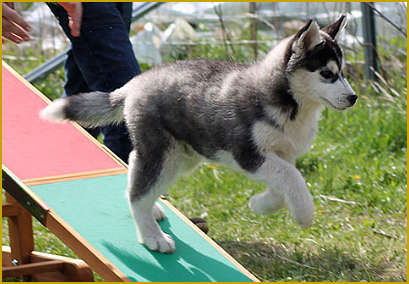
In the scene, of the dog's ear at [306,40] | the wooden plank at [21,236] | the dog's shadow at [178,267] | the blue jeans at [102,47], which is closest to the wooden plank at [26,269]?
the wooden plank at [21,236]

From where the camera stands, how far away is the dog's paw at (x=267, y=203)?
357 cm

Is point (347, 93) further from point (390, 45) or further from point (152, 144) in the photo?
point (390, 45)

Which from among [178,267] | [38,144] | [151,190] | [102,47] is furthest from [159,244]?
[102,47]

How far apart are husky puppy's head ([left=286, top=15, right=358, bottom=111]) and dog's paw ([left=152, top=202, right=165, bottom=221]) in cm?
109

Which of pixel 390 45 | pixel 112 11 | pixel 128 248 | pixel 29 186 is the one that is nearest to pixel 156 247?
pixel 128 248

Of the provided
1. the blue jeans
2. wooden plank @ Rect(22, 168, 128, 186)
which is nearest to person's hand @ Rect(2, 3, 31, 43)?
the blue jeans

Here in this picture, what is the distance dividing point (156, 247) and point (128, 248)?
0.48 feet

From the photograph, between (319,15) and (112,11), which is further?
(319,15)

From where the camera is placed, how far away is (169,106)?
3520 millimetres

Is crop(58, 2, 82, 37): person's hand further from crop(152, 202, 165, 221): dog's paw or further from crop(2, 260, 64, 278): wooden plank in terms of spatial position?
crop(2, 260, 64, 278): wooden plank

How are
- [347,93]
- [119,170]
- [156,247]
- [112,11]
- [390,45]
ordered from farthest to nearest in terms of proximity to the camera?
[390,45] → [112,11] → [119,170] → [156,247] → [347,93]

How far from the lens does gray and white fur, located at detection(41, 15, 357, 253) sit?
3270 mm

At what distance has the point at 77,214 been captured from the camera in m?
3.62

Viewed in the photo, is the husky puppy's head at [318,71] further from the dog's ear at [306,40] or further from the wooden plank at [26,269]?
the wooden plank at [26,269]
